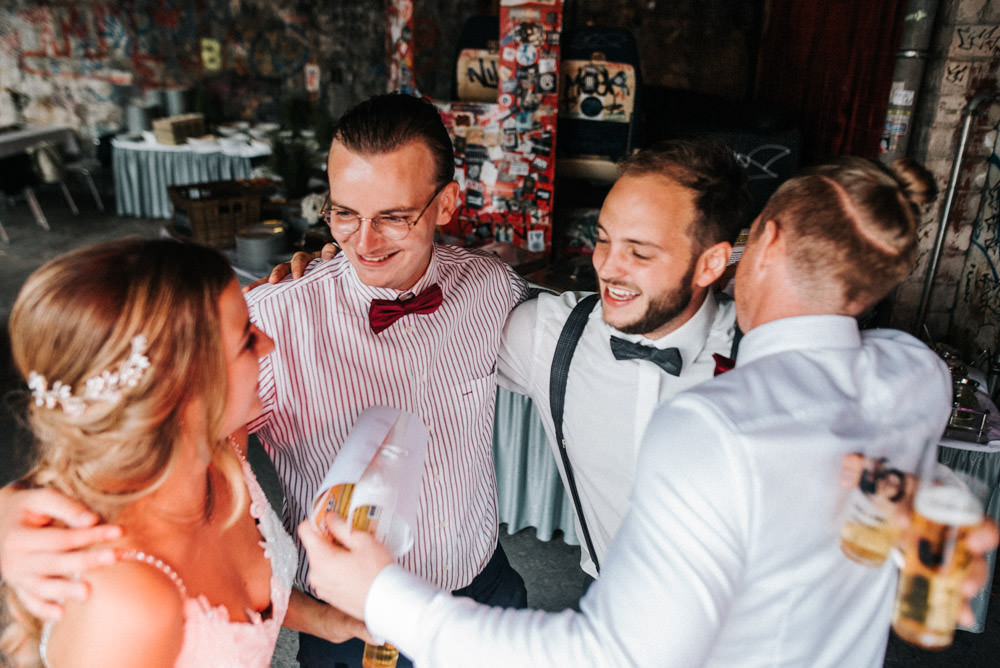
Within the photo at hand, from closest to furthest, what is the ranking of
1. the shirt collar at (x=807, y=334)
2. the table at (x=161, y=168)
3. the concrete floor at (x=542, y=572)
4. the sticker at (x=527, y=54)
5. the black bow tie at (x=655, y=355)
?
the shirt collar at (x=807, y=334), the black bow tie at (x=655, y=355), the concrete floor at (x=542, y=572), the sticker at (x=527, y=54), the table at (x=161, y=168)

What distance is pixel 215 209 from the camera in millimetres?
3814

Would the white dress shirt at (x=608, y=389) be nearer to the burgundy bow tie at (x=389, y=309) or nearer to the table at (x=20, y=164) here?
the burgundy bow tie at (x=389, y=309)

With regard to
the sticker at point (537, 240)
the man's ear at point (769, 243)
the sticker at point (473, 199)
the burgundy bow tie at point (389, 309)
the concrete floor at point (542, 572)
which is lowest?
the concrete floor at point (542, 572)

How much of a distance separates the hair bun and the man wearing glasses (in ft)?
3.04

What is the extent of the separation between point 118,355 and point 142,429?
0.12m

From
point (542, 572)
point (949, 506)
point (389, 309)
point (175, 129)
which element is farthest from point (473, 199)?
point (175, 129)

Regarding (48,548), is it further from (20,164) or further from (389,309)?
(20,164)

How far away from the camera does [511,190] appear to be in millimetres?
4449

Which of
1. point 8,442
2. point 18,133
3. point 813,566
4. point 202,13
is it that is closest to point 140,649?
point 813,566

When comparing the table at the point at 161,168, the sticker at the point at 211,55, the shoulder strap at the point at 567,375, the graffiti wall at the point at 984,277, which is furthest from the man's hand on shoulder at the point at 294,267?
the sticker at the point at 211,55

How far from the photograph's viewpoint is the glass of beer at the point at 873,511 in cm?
92

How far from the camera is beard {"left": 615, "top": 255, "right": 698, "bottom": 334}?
1.58 metres

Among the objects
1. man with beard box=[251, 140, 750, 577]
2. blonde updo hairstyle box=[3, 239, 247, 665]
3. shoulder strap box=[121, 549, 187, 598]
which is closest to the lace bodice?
shoulder strap box=[121, 549, 187, 598]

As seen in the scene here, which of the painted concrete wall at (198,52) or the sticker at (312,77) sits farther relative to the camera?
the sticker at (312,77)
